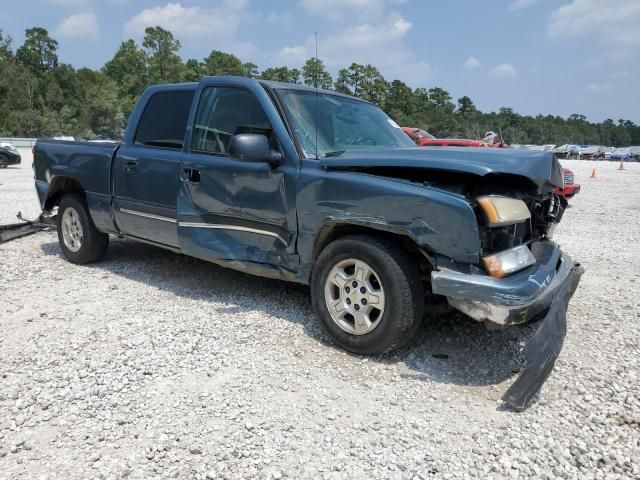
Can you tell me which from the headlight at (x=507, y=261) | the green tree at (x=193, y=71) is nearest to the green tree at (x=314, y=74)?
the headlight at (x=507, y=261)

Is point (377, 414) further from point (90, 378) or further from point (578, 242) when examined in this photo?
point (578, 242)

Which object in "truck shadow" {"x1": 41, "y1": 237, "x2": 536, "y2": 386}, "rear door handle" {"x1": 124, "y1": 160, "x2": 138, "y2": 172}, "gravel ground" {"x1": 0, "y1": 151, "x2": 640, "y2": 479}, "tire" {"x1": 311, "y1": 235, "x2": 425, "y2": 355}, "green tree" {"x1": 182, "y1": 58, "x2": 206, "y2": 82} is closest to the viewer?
"gravel ground" {"x1": 0, "y1": 151, "x2": 640, "y2": 479}

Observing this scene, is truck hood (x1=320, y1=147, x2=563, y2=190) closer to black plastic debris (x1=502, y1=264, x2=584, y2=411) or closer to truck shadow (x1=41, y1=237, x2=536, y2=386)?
black plastic debris (x1=502, y1=264, x2=584, y2=411)

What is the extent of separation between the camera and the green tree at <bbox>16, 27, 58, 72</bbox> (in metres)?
81.9

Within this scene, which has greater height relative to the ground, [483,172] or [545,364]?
[483,172]

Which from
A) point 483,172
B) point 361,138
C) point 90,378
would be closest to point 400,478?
point 483,172

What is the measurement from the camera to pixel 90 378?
317 centimetres

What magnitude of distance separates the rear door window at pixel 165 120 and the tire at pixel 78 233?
1.18 m

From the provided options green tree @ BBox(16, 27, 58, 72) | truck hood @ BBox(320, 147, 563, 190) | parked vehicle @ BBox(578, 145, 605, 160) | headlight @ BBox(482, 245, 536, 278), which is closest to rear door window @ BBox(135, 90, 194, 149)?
truck hood @ BBox(320, 147, 563, 190)

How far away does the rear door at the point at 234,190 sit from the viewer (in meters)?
3.86

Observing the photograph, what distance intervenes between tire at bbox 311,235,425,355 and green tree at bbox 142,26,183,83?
221ft

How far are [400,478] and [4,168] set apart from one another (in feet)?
74.8

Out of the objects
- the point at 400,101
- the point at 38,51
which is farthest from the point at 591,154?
the point at 38,51

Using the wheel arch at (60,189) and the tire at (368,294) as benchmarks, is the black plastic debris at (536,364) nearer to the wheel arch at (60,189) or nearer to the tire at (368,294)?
the tire at (368,294)
